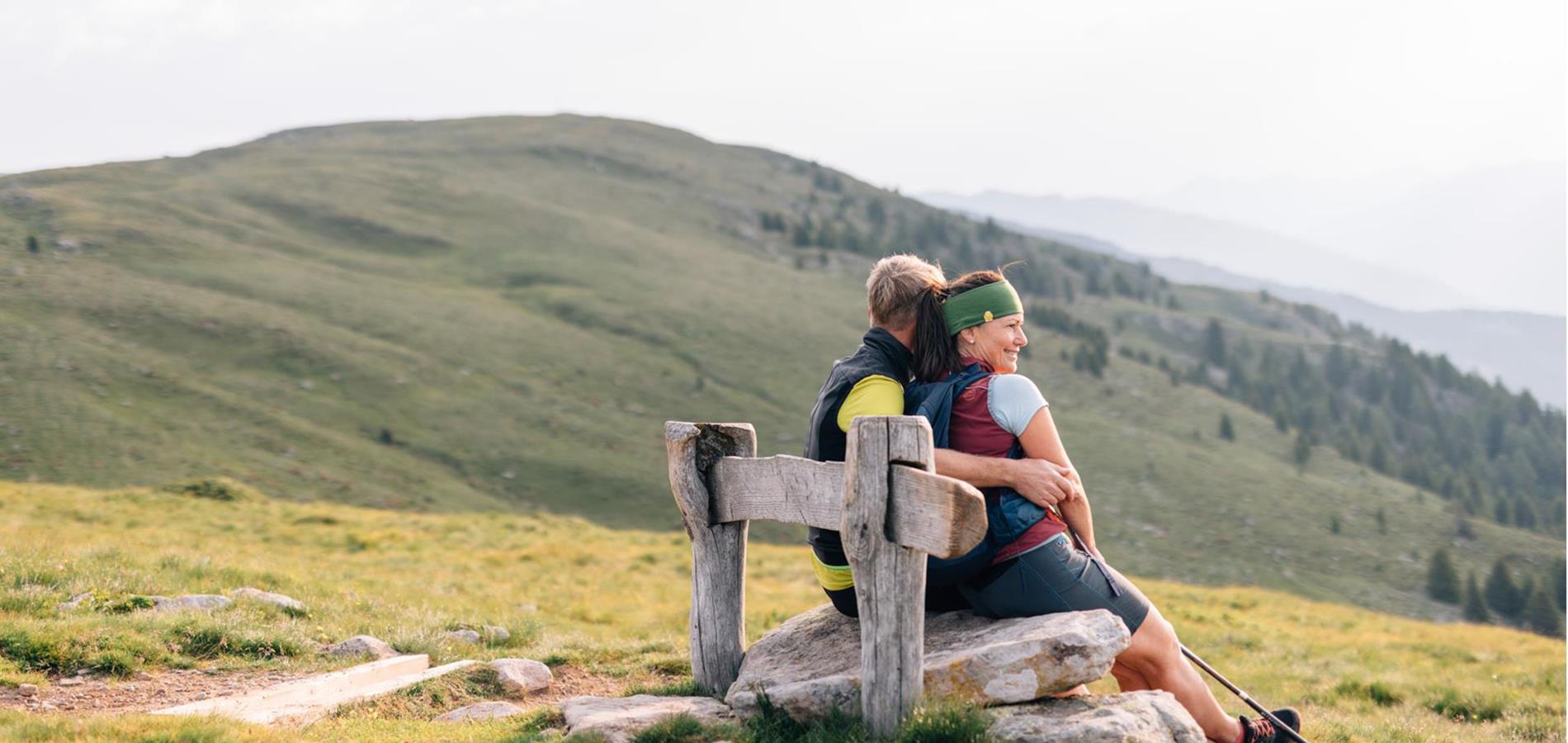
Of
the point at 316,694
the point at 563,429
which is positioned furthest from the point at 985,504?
the point at 563,429

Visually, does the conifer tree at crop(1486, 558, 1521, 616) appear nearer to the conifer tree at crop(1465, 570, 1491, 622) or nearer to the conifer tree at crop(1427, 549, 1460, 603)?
the conifer tree at crop(1465, 570, 1491, 622)

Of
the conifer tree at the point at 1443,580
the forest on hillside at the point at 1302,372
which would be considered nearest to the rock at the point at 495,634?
the conifer tree at the point at 1443,580

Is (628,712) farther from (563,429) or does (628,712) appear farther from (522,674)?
(563,429)

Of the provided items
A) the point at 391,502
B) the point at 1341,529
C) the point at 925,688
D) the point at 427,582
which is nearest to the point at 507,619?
the point at 427,582

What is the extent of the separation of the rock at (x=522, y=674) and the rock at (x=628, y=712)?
2.12m

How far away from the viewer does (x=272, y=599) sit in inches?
538

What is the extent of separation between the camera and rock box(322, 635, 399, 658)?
38.5 ft

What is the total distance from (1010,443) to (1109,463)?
8060 cm

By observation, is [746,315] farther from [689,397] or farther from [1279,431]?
[1279,431]

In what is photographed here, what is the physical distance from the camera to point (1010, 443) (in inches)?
300

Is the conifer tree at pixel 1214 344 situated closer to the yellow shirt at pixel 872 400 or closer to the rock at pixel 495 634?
the rock at pixel 495 634

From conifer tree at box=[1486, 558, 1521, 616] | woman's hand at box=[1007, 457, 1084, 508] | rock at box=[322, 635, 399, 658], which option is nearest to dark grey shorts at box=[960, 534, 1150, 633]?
woman's hand at box=[1007, 457, 1084, 508]

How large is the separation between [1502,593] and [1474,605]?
4.40m

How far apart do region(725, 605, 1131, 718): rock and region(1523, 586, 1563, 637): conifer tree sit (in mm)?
85014
